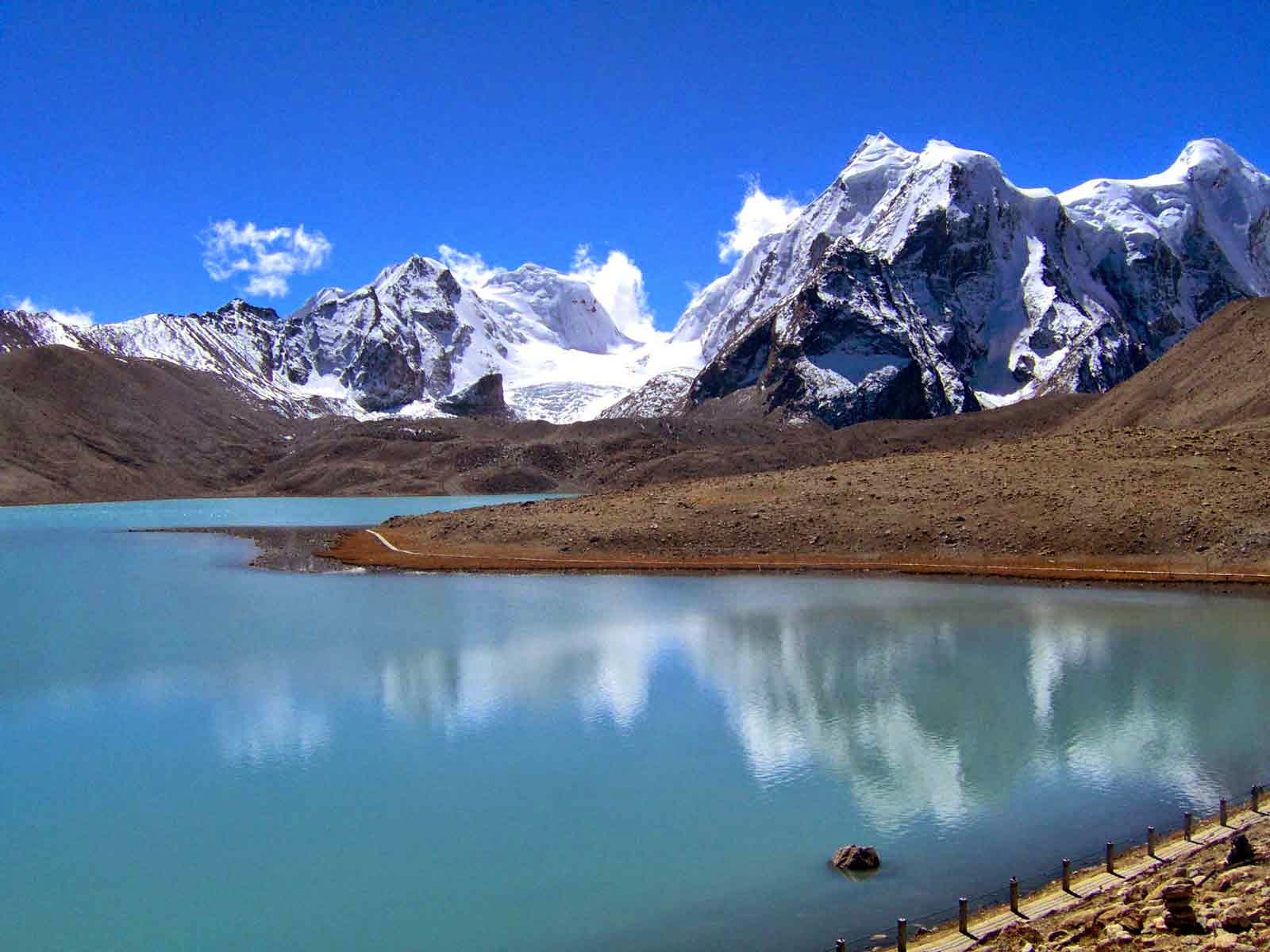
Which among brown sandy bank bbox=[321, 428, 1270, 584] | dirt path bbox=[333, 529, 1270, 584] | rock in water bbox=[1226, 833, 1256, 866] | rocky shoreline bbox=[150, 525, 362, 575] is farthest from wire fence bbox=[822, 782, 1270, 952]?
rocky shoreline bbox=[150, 525, 362, 575]

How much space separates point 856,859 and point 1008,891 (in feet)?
7.14

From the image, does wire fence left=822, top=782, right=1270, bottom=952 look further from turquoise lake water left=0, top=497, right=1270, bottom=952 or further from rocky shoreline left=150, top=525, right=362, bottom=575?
rocky shoreline left=150, top=525, right=362, bottom=575

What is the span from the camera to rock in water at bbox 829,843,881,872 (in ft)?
53.8

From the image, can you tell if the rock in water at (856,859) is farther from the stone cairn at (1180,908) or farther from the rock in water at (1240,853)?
the rock in water at (1240,853)

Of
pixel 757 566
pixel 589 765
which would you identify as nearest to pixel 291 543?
pixel 757 566

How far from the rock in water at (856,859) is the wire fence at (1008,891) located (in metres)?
1.45

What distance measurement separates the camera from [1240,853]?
14.1 m

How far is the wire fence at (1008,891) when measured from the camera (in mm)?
14141

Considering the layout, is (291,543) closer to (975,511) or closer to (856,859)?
(975,511)

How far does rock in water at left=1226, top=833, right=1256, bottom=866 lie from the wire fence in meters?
2.35

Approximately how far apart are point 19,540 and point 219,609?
51.5 meters

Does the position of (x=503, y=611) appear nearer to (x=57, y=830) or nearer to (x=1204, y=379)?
(x=57, y=830)

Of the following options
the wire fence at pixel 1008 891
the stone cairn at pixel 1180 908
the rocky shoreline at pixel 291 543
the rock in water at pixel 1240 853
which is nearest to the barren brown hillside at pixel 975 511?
the rocky shoreline at pixel 291 543

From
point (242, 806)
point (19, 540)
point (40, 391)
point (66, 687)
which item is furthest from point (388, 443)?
point (242, 806)
